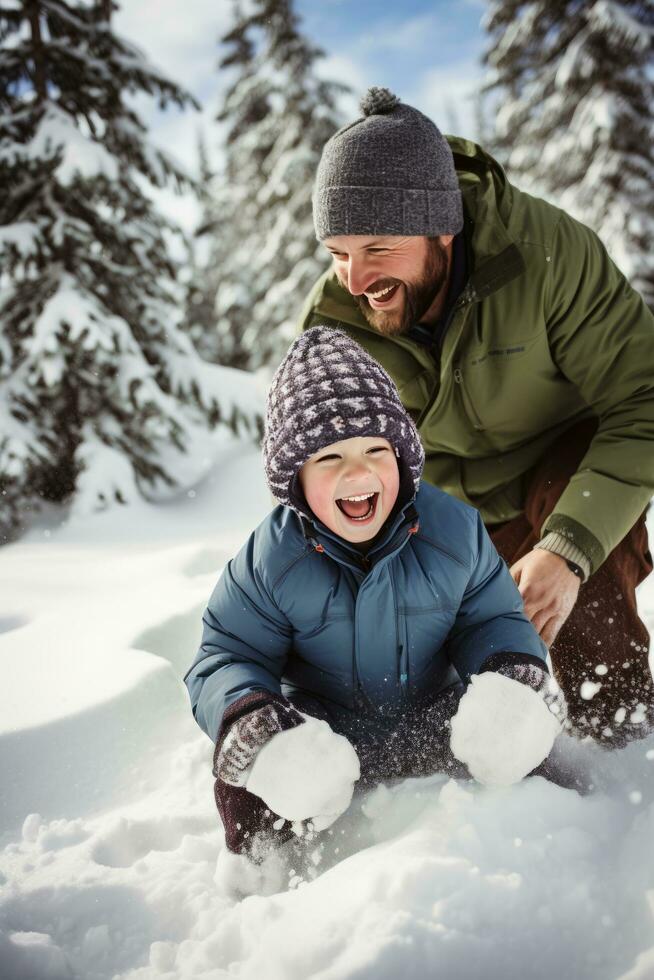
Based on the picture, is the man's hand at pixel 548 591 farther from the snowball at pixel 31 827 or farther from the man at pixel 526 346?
the snowball at pixel 31 827

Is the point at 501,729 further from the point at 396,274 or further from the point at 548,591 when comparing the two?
the point at 396,274

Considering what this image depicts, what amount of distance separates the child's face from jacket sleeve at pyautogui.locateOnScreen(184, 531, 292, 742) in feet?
0.91

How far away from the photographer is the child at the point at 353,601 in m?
1.97

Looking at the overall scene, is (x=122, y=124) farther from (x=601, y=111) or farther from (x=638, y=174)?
(x=638, y=174)

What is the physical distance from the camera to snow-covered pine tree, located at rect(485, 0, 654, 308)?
1001 centimetres

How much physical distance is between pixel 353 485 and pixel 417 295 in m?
0.94

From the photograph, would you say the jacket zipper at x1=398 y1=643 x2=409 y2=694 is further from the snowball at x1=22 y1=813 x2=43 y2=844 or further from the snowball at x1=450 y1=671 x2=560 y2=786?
the snowball at x1=22 y1=813 x2=43 y2=844

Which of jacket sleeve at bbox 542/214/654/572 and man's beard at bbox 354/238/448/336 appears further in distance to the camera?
man's beard at bbox 354/238/448/336

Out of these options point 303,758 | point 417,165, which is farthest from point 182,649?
point 417,165

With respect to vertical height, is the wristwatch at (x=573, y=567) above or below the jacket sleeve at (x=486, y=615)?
above

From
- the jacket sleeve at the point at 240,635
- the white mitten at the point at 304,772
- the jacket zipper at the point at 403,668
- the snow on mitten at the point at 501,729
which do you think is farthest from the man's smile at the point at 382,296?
the white mitten at the point at 304,772

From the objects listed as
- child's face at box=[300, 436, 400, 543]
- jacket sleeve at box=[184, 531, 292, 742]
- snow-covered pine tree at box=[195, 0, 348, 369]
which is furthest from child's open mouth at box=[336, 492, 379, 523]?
snow-covered pine tree at box=[195, 0, 348, 369]

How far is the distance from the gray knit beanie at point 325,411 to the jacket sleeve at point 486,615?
0.29m

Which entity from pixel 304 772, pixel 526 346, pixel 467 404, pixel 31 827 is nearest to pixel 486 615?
pixel 304 772
